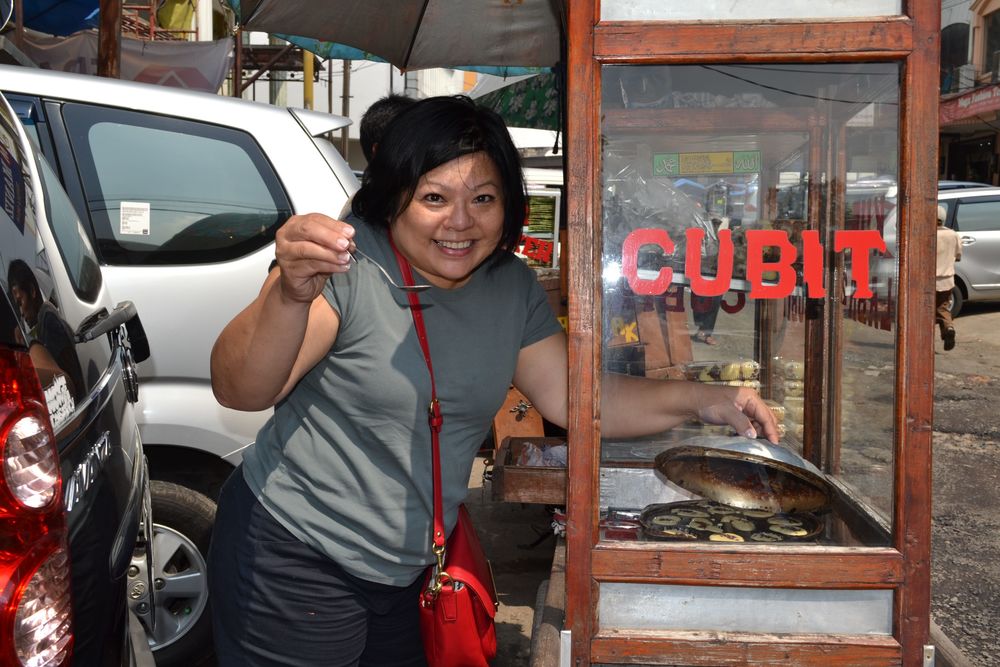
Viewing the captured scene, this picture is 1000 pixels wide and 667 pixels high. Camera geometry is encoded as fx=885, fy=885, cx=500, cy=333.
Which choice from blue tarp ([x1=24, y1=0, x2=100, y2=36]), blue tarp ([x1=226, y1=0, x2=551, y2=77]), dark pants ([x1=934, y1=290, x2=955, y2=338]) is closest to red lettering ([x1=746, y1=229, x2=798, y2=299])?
blue tarp ([x1=226, y1=0, x2=551, y2=77])

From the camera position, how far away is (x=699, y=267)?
5.47 ft

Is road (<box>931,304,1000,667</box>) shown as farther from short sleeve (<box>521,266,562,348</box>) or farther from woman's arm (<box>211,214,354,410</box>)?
woman's arm (<box>211,214,354,410</box>)

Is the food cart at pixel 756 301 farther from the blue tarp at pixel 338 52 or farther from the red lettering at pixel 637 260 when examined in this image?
the blue tarp at pixel 338 52

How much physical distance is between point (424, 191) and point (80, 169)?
1.81 m

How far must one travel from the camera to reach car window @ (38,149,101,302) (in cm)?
195

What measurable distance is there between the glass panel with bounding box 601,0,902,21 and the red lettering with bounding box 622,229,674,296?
1.29 feet

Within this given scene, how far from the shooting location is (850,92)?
167 centimetres

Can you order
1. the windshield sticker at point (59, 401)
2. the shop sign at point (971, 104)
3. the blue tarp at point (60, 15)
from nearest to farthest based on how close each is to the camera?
1. the windshield sticker at point (59, 401)
2. the blue tarp at point (60, 15)
3. the shop sign at point (971, 104)

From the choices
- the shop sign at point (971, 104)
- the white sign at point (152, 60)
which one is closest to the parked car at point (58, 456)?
the white sign at point (152, 60)

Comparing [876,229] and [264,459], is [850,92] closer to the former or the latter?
[876,229]

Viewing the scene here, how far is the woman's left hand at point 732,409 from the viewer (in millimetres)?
1882

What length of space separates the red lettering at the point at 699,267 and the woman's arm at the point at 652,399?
0.24 m

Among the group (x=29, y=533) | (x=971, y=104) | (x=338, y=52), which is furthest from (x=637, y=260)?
(x=971, y=104)

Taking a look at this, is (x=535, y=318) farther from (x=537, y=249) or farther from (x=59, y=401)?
(x=537, y=249)
